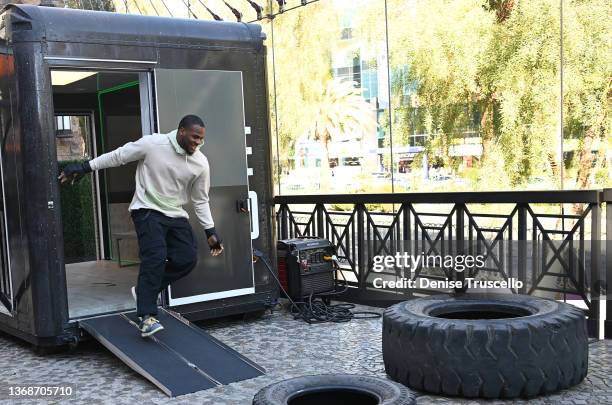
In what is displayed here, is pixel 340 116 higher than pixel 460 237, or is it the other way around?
pixel 340 116

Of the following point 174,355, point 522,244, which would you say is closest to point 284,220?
point 522,244

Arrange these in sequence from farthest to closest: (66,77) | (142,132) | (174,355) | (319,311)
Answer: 1. (66,77)
2. (319,311)
3. (142,132)
4. (174,355)

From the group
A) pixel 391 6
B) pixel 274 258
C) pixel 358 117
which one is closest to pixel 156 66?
pixel 274 258

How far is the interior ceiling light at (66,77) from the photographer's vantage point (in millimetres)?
6227

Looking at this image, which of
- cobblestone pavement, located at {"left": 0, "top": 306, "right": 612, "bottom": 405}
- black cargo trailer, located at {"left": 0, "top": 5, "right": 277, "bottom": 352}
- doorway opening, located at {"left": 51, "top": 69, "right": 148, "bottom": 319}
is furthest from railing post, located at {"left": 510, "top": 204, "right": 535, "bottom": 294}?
doorway opening, located at {"left": 51, "top": 69, "right": 148, "bottom": 319}

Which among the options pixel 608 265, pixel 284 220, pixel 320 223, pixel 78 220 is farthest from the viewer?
pixel 78 220

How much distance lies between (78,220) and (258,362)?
532cm

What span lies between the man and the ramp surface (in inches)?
6.0

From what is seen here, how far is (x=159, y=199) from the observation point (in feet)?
15.1

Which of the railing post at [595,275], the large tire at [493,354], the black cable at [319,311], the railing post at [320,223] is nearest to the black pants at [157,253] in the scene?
the black cable at [319,311]

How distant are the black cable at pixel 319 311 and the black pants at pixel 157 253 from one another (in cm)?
113

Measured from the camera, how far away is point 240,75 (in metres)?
5.64

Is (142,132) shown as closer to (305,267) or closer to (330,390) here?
(305,267)

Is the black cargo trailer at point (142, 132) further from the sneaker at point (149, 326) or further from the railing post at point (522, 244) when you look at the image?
the railing post at point (522, 244)
